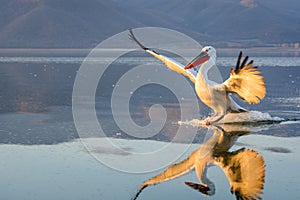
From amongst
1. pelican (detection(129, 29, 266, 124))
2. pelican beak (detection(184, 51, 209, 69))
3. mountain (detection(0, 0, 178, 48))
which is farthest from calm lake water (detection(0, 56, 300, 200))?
mountain (detection(0, 0, 178, 48))

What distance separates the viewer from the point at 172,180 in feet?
27.8

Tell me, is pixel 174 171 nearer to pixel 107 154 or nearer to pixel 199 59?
pixel 107 154

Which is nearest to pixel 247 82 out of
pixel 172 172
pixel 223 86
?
pixel 223 86

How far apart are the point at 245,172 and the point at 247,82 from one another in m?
3.17

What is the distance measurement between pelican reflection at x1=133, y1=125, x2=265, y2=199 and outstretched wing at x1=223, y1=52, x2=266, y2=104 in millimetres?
1004

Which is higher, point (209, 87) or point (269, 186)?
point (269, 186)

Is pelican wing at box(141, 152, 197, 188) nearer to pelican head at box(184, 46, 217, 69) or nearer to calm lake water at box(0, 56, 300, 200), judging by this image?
calm lake water at box(0, 56, 300, 200)

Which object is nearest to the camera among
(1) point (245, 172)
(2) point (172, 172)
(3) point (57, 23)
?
(1) point (245, 172)

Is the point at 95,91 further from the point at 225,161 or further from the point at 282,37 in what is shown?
the point at 282,37

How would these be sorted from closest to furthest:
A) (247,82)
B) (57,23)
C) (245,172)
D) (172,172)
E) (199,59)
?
(245,172) → (172,172) → (247,82) → (199,59) → (57,23)

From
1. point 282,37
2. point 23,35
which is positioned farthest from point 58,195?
point 282,37

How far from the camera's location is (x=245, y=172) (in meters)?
8.78

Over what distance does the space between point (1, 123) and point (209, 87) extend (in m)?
4.61

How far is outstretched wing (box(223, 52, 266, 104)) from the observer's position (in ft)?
36.9
